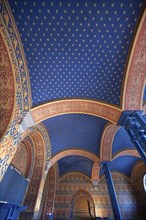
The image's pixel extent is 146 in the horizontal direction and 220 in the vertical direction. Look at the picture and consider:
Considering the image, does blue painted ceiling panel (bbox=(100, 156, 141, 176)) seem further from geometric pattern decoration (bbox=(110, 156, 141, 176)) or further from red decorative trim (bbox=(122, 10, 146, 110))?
red decorative trim (bbox=(122, 10, 146, 110))

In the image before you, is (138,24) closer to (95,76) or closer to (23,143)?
(95,76)

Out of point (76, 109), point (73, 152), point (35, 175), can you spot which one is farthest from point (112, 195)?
point (76, 109)

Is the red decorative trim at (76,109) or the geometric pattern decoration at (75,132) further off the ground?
the geometric pattern decoration at (75,132)

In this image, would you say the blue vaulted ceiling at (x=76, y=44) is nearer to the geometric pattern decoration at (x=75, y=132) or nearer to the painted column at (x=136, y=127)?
Answer: the painted column at (x=136, y=127)

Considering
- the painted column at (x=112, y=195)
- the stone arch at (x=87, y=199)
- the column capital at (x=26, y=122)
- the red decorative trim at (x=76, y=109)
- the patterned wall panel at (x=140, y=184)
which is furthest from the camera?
the patterned wall panel at (x=140, y=184)

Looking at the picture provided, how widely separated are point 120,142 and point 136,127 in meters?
3.97

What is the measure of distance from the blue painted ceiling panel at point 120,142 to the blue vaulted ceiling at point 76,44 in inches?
116

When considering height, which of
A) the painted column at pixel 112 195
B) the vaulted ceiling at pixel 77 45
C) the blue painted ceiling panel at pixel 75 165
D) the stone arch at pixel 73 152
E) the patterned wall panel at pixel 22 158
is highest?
the blue painted ceiling panel at pixel 75 165

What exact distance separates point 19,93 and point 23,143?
3.09 metres

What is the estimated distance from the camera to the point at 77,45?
358cm

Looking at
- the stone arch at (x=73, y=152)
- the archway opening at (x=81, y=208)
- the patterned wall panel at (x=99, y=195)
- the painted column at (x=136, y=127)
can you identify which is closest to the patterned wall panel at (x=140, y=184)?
the patterned wall panel at (x=99, y=195)

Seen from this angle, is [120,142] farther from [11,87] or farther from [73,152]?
[11,87]

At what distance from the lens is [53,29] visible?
3293 mm

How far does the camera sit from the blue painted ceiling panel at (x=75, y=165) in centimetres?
931
